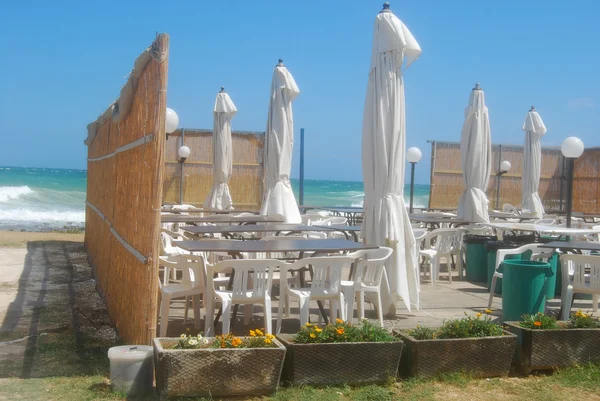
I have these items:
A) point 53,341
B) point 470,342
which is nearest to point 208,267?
point 53,341

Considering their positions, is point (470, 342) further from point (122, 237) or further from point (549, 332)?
point (122, 237)

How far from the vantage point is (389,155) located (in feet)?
21.3

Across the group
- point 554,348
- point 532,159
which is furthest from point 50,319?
point 532,159

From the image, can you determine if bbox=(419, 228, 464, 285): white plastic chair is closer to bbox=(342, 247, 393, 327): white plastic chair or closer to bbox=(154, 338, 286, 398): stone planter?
bbox=(342, 247, 393, 327): white plastic chair

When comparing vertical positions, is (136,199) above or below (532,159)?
below

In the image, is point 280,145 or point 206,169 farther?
point 206,169

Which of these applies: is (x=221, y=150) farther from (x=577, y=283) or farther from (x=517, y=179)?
(x=517, y=179)

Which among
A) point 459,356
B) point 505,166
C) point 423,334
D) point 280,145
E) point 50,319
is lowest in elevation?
point 50,319

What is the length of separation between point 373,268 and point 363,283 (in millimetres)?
150

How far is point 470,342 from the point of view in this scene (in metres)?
4.33

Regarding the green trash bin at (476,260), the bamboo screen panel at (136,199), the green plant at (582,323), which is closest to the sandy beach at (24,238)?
the bamboo screen panel at (136,199)

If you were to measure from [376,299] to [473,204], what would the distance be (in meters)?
5.26

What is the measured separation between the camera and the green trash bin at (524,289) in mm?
5586

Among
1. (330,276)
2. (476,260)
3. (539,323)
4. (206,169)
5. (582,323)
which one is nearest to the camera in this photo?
(539,323)
